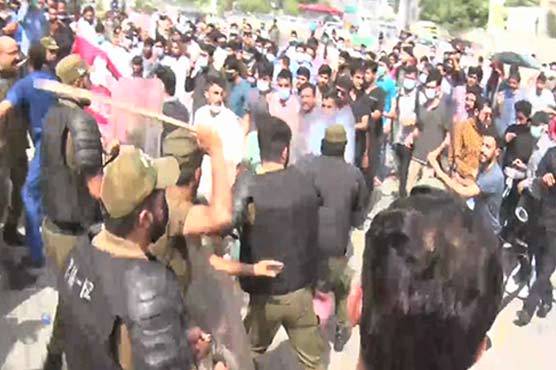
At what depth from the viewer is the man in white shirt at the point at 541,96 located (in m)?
9.95

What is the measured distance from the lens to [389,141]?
33.6 feet

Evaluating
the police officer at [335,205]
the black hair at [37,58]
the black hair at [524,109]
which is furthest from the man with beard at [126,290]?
the black hair at [524,109]

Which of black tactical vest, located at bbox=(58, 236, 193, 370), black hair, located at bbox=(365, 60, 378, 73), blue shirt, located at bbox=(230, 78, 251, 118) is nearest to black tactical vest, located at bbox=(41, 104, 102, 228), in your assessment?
black tactical vest, located at bbox=(58, 236, 193, 370)

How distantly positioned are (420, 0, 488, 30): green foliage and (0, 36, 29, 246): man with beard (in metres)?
17.4

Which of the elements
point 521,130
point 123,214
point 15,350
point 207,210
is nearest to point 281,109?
point 521,130

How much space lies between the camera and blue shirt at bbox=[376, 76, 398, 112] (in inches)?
368

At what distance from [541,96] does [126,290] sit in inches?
339

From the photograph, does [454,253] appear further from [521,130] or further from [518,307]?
[521,130]

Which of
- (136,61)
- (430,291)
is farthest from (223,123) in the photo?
(430,291)

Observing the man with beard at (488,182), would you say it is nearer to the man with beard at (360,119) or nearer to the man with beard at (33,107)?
the man with beard at (360,119)

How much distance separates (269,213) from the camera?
4.18m

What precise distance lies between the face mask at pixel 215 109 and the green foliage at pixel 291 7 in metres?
16.9

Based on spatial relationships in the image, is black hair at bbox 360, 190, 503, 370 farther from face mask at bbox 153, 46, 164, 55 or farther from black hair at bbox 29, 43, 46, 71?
face mask at bbox 153, 46, 164, 55

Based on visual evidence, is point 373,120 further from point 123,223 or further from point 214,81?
point 123,223
